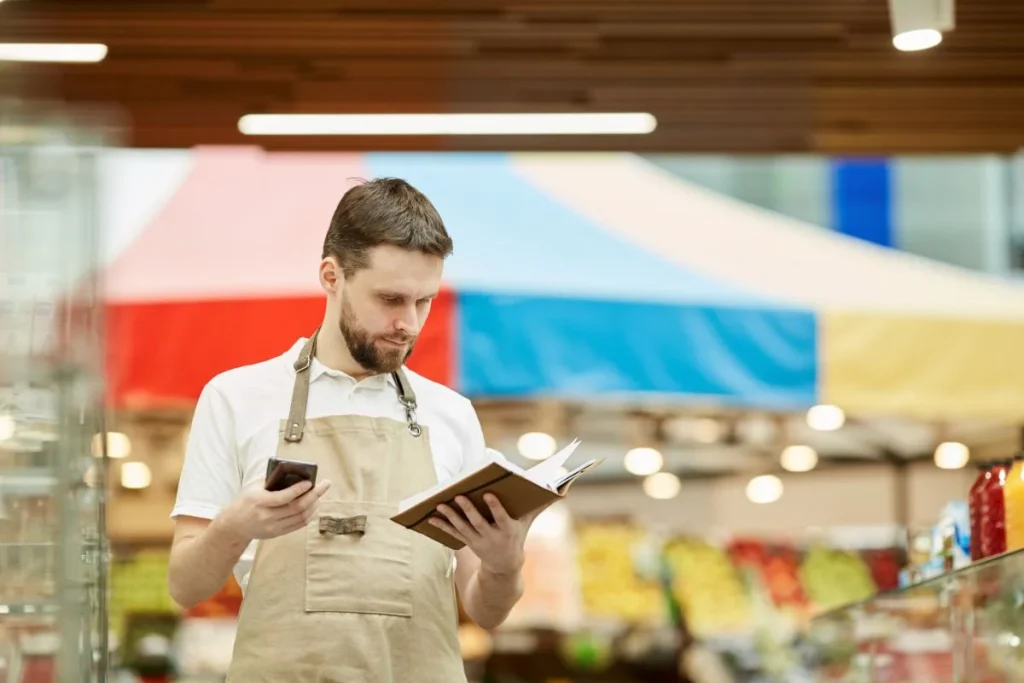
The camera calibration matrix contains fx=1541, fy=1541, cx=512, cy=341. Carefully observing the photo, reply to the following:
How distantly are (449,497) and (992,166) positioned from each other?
49.4 feet

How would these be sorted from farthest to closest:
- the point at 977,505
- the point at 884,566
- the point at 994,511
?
the point at 884,566, the point at 977,505, the point at 994,511

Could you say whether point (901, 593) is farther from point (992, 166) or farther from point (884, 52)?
point (992, 166)

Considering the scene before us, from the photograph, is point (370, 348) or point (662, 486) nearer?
point (370, 348)

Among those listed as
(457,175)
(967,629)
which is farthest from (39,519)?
(457,175)

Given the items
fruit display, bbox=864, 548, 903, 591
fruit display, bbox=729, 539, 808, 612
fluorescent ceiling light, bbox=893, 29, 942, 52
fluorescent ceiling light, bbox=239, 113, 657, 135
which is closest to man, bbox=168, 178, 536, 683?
fluorescent ceiling light, bbox=893, 29, 942, 52

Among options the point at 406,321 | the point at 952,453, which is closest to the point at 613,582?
the point at 952,453

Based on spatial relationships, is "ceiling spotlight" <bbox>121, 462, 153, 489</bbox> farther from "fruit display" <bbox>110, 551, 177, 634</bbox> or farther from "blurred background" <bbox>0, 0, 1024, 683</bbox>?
"fruit display" <bbox>110, 551, 177, 634</bbox>

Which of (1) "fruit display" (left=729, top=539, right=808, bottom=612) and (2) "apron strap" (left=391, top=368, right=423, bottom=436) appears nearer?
(2) "apron strap" (left=391, top=368, right=423, bottom=436)

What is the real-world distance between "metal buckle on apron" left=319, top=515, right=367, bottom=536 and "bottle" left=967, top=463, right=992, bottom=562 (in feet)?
5.04

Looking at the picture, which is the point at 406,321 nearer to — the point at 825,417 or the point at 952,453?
the point at 825,417

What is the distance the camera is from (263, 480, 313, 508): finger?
2592 mm

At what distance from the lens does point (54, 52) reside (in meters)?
4.81

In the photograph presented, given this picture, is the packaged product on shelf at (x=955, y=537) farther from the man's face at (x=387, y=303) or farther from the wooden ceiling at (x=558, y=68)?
the man's face at (x=387, y=303)

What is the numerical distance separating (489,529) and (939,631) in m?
1.92
